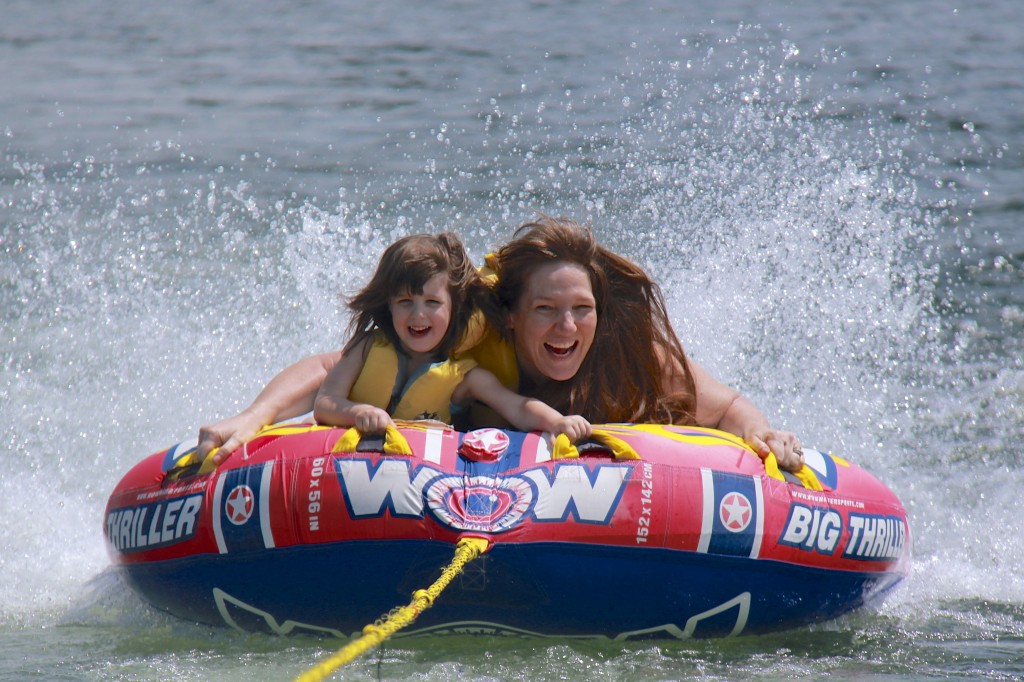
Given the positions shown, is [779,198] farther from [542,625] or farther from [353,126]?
[542,625]

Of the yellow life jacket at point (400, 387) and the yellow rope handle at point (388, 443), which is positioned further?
the yellow life jacket at point (400, 387)

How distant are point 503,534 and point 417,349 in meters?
0.79

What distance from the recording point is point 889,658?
3.62 metres

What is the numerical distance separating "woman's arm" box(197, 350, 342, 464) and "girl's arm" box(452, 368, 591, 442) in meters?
0.48

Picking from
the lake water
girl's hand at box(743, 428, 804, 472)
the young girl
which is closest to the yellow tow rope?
the lake water

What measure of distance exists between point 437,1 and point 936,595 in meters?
9.43

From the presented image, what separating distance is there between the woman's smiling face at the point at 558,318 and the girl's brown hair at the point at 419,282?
17cm

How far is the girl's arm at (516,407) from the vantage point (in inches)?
133

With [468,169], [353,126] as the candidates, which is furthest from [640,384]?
[353,126]

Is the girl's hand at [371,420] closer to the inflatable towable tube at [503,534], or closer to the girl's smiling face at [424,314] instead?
the inflatable towable tube at [503,534]

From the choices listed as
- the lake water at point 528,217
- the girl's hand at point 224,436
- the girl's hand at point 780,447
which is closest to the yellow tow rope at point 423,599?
the lake water at point 528,217

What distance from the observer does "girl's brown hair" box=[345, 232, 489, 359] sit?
3.61m

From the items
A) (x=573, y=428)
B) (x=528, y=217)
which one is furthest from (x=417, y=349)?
(x=528, y=217)

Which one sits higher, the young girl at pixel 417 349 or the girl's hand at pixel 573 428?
the young girl at pixel 417 349
